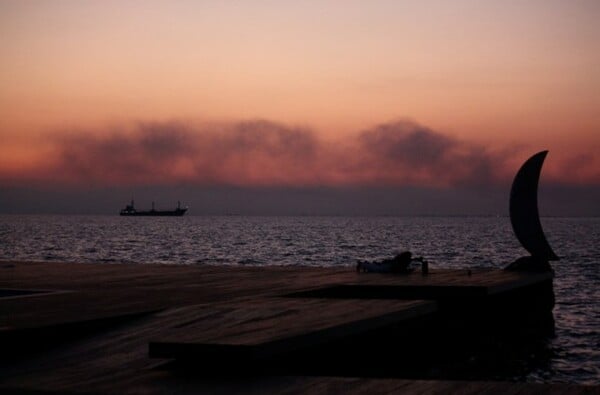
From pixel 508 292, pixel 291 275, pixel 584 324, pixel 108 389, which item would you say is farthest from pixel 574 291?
pixel 108 389

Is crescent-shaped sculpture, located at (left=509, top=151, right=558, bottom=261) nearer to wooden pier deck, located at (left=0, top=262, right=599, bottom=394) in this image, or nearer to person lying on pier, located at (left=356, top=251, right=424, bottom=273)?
person lying on pier, located at (left=356, top=251, right=424, bottom=273)

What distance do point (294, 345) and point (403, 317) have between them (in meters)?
4.12

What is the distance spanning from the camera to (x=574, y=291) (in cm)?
3766

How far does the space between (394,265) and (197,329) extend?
12.6 m

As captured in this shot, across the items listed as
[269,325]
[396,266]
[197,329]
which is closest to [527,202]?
[396,266]

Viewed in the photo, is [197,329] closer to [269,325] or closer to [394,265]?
[269,325]

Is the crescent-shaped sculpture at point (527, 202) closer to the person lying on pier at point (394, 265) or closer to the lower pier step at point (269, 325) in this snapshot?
the person lying on pier at point (394, 265)

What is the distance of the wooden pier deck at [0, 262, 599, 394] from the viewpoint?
911 cm

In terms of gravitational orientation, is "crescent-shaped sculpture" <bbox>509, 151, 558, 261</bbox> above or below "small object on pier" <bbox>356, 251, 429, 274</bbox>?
above

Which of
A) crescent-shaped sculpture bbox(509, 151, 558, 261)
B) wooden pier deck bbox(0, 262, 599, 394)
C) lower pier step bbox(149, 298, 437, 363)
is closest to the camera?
wooden pier deck bbox(0, 262, 599, 394)

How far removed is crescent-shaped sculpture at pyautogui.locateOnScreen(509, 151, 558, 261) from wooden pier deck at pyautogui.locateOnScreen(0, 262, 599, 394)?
6.01 m

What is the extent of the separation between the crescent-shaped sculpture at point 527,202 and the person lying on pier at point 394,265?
4.44 m

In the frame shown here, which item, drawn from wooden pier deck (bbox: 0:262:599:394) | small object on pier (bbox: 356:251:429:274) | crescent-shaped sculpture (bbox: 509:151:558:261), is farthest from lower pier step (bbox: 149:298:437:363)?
crescent-shaped sculpture (bbox: 509:151:558:261)

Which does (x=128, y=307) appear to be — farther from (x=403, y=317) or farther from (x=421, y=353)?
(x=421, y=353)
